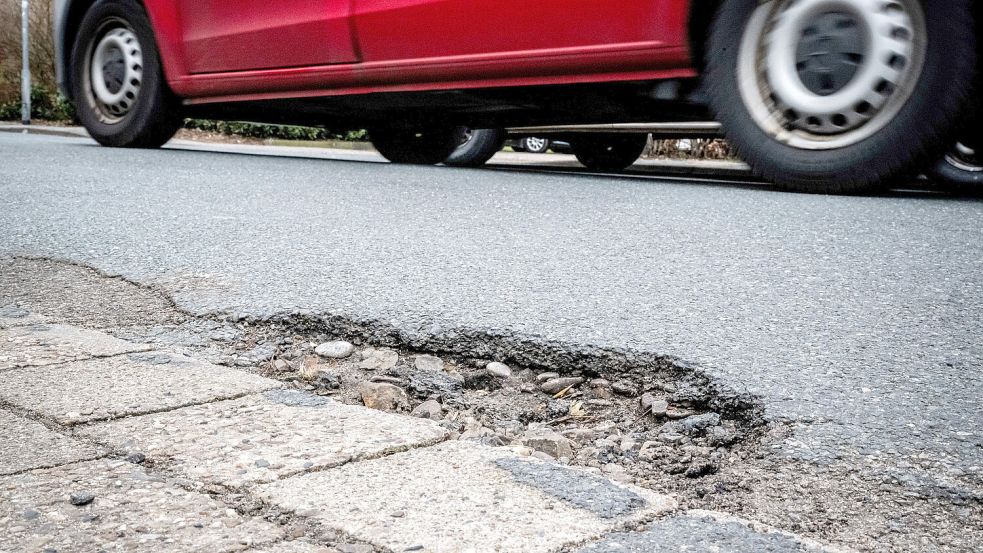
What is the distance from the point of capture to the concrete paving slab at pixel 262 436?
127 centimetres

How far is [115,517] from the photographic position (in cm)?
109

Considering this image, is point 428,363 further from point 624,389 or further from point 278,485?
point 278,485

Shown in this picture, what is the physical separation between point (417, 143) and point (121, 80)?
1.86m

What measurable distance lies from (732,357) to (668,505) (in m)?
0.60

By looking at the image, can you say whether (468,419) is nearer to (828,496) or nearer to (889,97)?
(828,496)

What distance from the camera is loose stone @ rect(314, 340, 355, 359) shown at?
1954mm

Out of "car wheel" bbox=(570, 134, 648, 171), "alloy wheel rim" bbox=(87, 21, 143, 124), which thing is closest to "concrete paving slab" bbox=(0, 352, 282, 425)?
"alloy wheel rim" bbox=(87, 21, 143, 124)

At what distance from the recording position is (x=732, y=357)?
172 centimetres

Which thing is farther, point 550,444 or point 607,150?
point 607,150

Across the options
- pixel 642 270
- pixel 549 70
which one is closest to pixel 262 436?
pixel 642 270

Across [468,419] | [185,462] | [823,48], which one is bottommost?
[468,419]

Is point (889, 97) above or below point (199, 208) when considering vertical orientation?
above

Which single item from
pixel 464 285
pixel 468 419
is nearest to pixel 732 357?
pixel 468 419

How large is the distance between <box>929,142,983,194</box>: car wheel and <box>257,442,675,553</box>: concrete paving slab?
3.79 m
